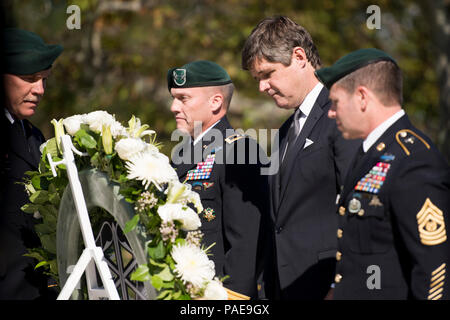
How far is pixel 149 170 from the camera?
9.30 ft

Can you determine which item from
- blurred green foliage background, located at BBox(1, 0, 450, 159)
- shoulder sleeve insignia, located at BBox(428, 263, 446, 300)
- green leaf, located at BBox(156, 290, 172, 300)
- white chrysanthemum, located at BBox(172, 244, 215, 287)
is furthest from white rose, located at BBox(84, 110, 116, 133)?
blurred green foliage background, located at BBox(1, 0, 450, 159)

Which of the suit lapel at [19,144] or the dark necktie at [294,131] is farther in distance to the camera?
the suit lapel at [19,144]

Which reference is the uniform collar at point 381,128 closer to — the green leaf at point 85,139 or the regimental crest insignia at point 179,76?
the green leaf at point 85,139

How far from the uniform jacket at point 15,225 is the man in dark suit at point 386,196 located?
169 centimetres

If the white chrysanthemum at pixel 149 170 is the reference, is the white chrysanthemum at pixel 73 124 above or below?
above

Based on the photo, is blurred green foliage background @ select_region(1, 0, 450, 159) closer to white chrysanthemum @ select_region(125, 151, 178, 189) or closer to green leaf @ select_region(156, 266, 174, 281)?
white chrysanthemum @ select_region(125, 151, 178, 189)

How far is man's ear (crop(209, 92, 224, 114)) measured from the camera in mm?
3889

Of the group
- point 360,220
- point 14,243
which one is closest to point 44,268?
point 14,243

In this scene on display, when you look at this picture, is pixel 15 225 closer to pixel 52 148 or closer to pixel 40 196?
pixel 40 196

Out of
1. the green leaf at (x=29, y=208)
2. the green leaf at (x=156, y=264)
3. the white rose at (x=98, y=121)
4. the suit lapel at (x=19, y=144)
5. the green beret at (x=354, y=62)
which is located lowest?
the green leaf at (x=156, y=264)

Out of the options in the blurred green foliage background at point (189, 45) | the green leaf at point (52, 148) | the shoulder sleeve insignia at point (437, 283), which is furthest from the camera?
the blurred green foliage background at point (189, 45)

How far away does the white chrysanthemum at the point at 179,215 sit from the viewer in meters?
2.78

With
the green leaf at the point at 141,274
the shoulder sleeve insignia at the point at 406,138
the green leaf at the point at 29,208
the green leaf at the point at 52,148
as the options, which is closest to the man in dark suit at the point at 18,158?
the green leaf at the point at 29,208
